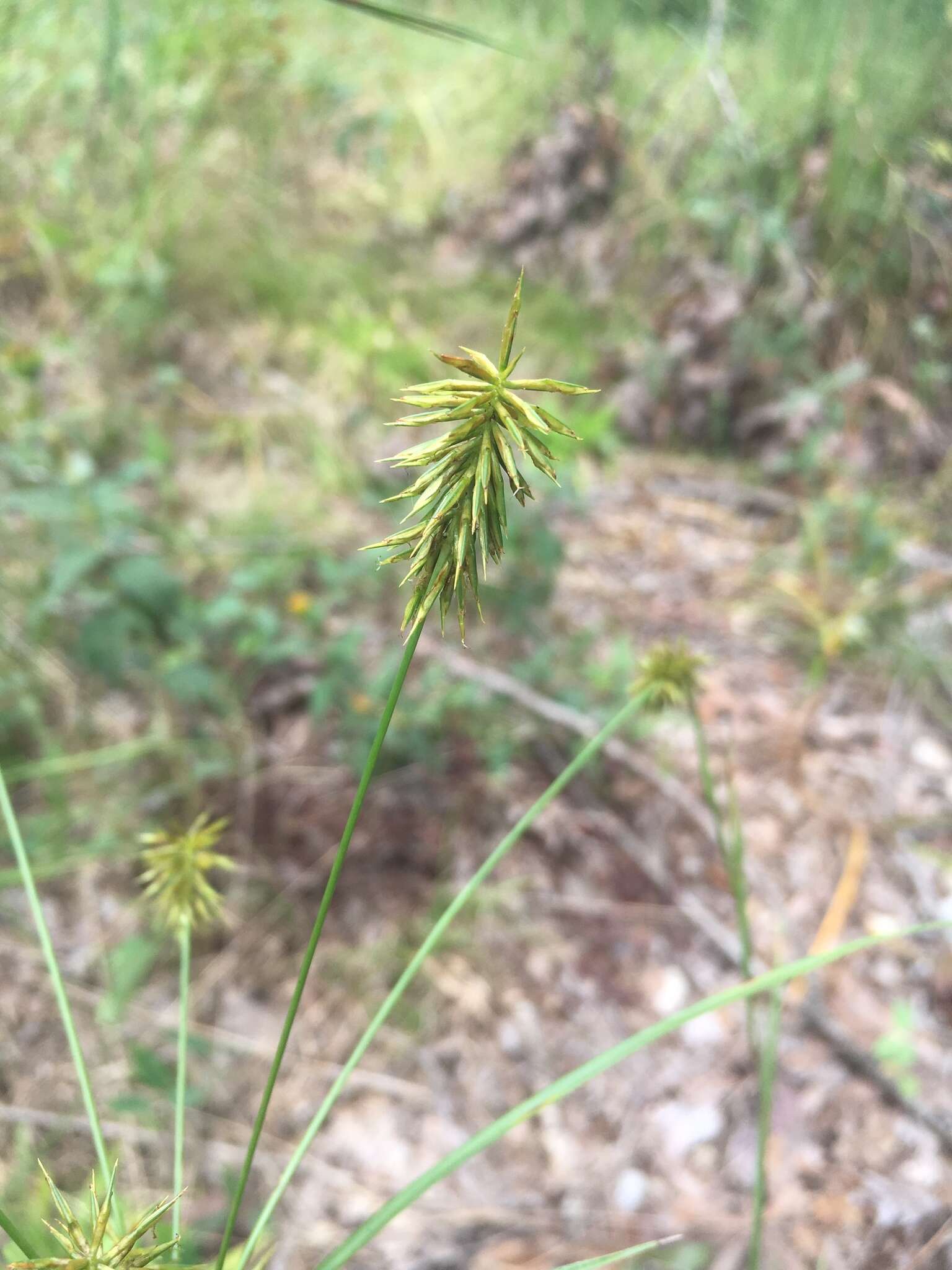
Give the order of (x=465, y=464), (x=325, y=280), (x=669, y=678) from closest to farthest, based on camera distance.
Answer: (x=465, y=464) < (x=669, y=678) < (x=325, y=280)

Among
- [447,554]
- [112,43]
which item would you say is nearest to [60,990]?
[447,554]

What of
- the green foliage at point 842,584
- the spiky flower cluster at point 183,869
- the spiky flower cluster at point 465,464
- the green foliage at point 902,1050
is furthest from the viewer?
the green foliage at point 842,584

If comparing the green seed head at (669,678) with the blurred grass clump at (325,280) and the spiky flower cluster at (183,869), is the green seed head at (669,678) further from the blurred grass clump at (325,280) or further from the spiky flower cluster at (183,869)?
the blurred grass clump at (325,280)

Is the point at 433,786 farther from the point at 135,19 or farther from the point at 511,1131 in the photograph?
the point at 135,19

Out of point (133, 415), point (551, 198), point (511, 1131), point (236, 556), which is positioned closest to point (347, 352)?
point (133, 415)

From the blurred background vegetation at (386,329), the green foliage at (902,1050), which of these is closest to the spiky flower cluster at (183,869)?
the blurred background vegetation at (386,329)

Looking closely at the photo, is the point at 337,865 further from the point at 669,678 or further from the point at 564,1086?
the point at 669,678

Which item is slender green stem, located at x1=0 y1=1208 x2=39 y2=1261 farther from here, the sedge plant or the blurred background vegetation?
the blurred background vegetation
